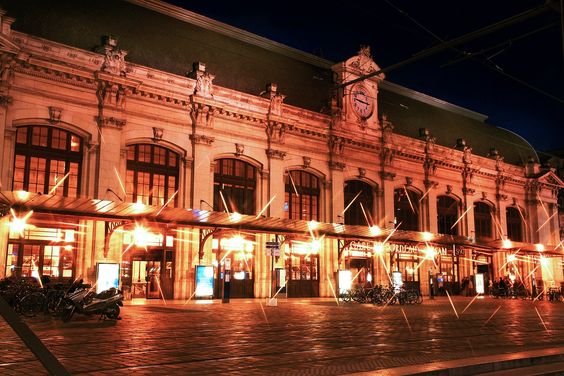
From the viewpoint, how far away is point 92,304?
56.1 ft

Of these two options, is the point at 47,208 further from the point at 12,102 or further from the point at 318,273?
the point at 318,273

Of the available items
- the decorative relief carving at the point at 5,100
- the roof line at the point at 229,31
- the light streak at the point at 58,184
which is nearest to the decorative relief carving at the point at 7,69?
the decorative relief carving at the point at 5,100

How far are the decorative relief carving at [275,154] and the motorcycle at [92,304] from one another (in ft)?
61.9

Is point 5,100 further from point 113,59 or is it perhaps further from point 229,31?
point 229,31

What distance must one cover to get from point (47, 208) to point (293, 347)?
1517cm

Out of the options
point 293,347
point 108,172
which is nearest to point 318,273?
point 108,172

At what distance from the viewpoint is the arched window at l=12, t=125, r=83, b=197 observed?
27.1 metres

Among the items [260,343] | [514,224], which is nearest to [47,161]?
[260,343]

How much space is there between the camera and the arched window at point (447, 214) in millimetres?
46438

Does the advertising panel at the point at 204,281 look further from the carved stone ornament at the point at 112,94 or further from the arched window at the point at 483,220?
the arched window at the point at 483,220

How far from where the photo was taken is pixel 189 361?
31.7 feet

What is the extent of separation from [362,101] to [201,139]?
1385 cm

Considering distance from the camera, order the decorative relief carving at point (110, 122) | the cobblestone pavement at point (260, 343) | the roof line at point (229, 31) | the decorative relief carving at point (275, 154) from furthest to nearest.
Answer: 1. the decorative relief carving at point (275, 154)
2. the roof line at point (229, 31)
3. the decorative relief carving at point (110, 122)
4. the cobblestone pavement at point (260, 343)

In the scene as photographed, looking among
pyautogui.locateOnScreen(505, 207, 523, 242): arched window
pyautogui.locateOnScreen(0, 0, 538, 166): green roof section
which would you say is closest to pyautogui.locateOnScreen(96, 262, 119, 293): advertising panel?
pyautogui.locateOnScreen(0, 0, 538, 166): green roof section
